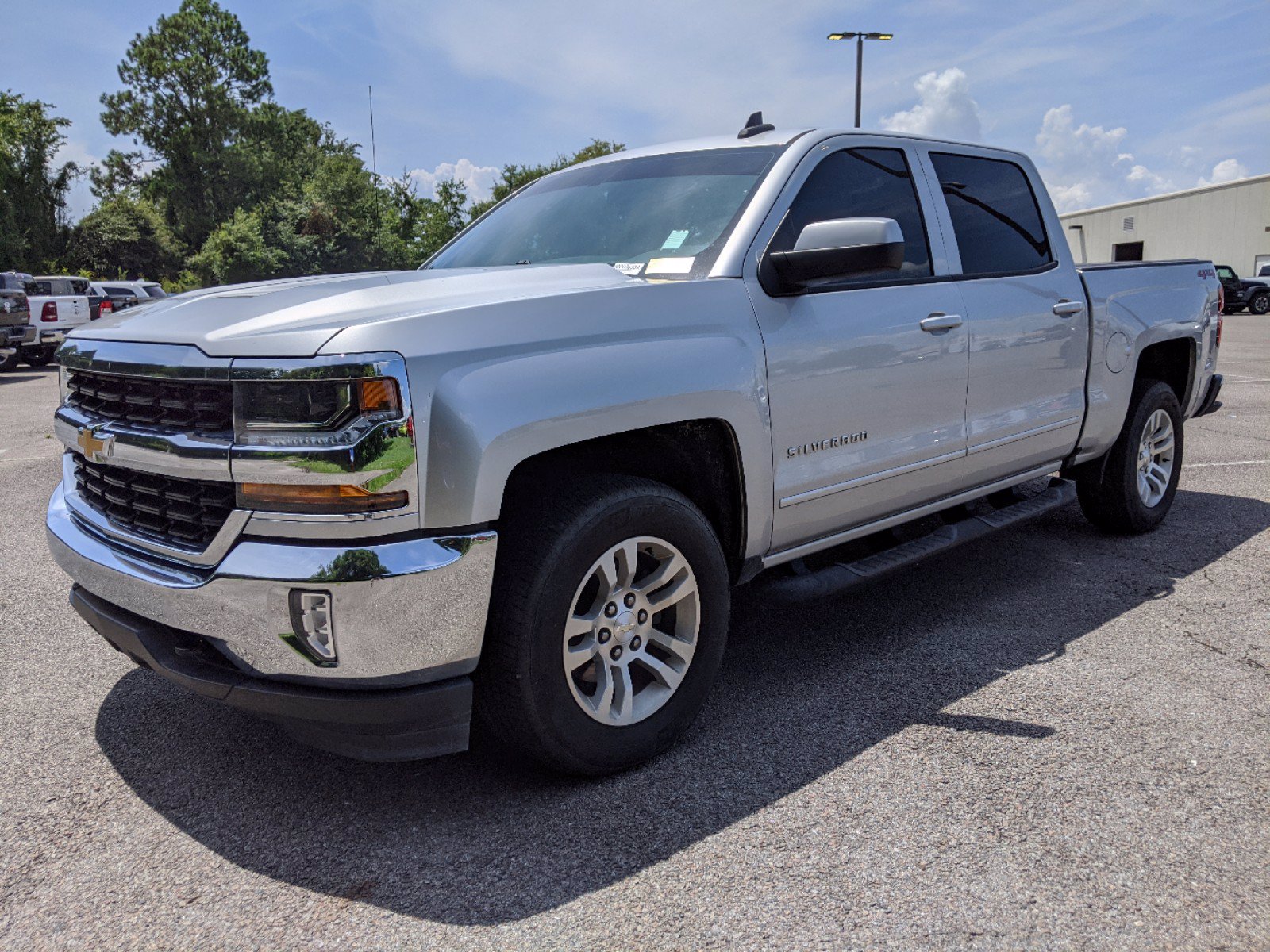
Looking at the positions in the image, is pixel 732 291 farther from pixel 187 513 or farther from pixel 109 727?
pixel 109 727

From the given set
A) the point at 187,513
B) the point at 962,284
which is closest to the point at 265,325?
the point at 187,513

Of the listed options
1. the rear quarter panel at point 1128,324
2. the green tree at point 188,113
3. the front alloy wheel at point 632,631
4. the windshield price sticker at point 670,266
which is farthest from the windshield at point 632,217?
the green tree at point 188,113

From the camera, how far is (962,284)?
386 cm

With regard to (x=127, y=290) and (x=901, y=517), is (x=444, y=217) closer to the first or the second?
(x=127, y=290)

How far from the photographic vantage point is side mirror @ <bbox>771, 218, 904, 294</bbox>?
9.71 feet

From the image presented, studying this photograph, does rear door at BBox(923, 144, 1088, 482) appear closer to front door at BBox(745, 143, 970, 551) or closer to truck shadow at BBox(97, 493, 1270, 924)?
front door at BBox(745, 143, 970, 551)

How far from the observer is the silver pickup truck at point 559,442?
7.73ft

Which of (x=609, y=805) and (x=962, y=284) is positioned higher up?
(x=962, y=284)

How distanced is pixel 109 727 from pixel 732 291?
2469mm

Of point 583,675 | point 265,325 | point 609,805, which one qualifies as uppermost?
point 265,325

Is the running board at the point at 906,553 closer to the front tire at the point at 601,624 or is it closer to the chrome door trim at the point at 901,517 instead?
the chrome door trim at the point at 901,517

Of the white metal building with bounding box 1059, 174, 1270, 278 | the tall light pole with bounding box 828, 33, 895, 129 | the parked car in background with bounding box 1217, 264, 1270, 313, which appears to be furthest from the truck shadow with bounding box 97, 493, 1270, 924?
the white metal building with bounding box 1059, 174, 1270, 278

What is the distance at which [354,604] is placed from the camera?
7.61ft

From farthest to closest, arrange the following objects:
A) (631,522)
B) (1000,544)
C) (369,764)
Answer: (1000,544), (369,764), (631,522)
